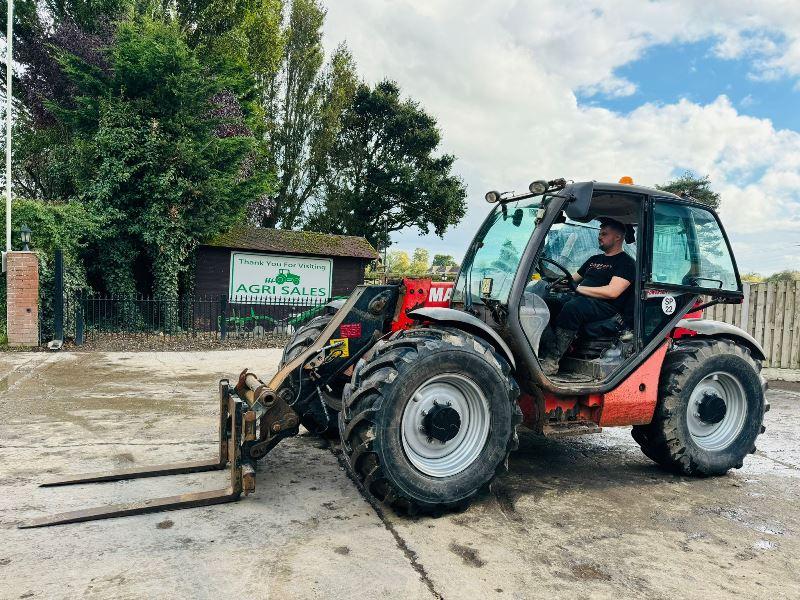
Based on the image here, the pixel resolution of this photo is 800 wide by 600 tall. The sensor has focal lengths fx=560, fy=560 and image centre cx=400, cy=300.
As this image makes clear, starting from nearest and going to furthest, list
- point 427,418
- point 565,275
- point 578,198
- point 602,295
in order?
1. point 427,418
2. point 578,198
3. point 602,295
4. point 565,275

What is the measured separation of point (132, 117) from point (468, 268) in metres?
13.1

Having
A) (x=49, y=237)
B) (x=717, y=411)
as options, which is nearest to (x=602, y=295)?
(x=717, y=411)

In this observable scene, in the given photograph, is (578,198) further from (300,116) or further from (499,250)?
(300,116)

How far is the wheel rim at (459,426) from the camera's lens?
3.51 m

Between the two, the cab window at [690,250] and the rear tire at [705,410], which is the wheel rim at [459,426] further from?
the cab window at [690,250]

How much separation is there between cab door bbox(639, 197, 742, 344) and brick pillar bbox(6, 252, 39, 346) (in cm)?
1137

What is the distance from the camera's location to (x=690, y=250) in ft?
14.8

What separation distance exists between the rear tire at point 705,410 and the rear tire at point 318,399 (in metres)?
2.50

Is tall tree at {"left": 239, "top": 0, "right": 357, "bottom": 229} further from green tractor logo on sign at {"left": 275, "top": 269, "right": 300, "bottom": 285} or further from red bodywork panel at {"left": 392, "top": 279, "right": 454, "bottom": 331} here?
red bodywork panel at {"left": 392, "top": 279, "right": 454, "bottom": 331}

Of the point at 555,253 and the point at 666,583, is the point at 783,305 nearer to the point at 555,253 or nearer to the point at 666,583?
the point at 555,253

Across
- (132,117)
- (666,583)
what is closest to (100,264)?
(132,117)

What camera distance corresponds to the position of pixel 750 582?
2814mm

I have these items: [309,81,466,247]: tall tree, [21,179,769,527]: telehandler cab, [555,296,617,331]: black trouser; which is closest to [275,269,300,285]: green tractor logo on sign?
[309,81,466,247]: tall tree

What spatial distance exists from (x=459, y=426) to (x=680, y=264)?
2316mm
